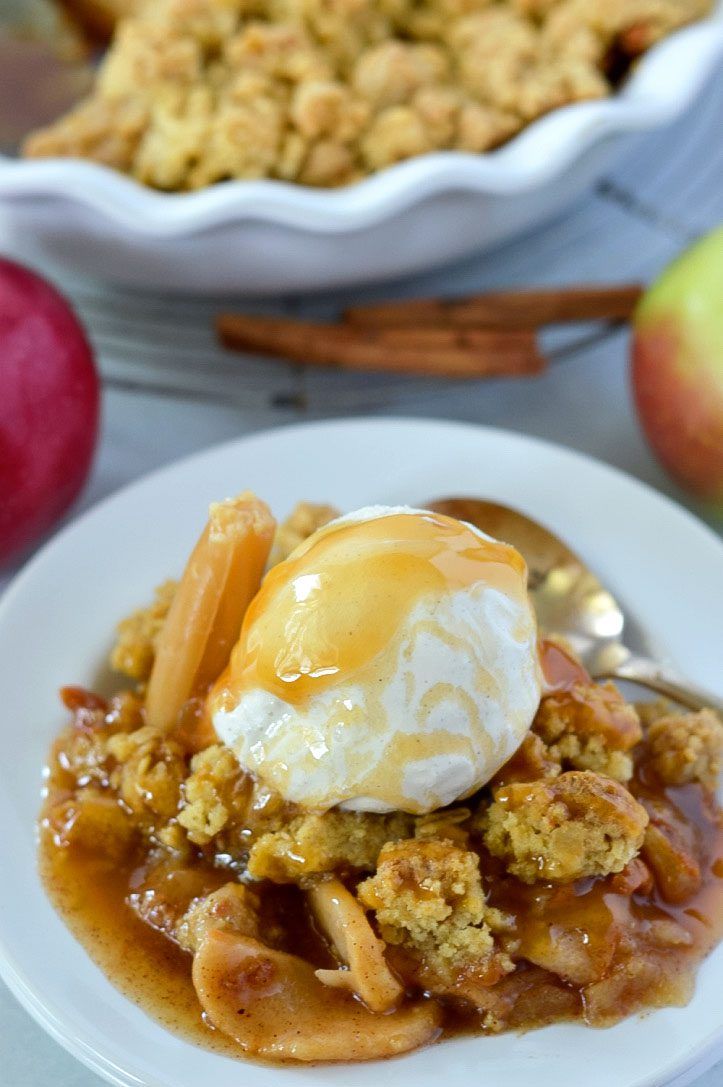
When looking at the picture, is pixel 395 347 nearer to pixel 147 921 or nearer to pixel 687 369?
pixel 687 369

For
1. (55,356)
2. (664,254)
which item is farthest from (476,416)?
(55,356)

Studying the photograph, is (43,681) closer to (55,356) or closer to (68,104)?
(55,356)

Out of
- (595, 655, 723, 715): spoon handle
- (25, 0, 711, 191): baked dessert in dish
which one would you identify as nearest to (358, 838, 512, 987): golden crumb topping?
(595, 655, 723, 715): spoon handle

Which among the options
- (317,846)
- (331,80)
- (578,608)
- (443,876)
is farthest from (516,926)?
(331,80)

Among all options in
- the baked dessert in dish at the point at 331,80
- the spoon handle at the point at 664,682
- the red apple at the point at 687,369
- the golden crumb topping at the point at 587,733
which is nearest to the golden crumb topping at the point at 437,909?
the golden crumb topping at the point at 587,733

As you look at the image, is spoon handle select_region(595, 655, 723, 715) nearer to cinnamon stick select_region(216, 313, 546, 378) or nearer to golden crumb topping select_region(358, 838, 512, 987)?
golden crumb topping select_region(358, 838, 512, 987)

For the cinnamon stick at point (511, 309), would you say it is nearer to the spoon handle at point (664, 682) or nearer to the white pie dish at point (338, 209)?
the white pie dish at point (338, 209)
